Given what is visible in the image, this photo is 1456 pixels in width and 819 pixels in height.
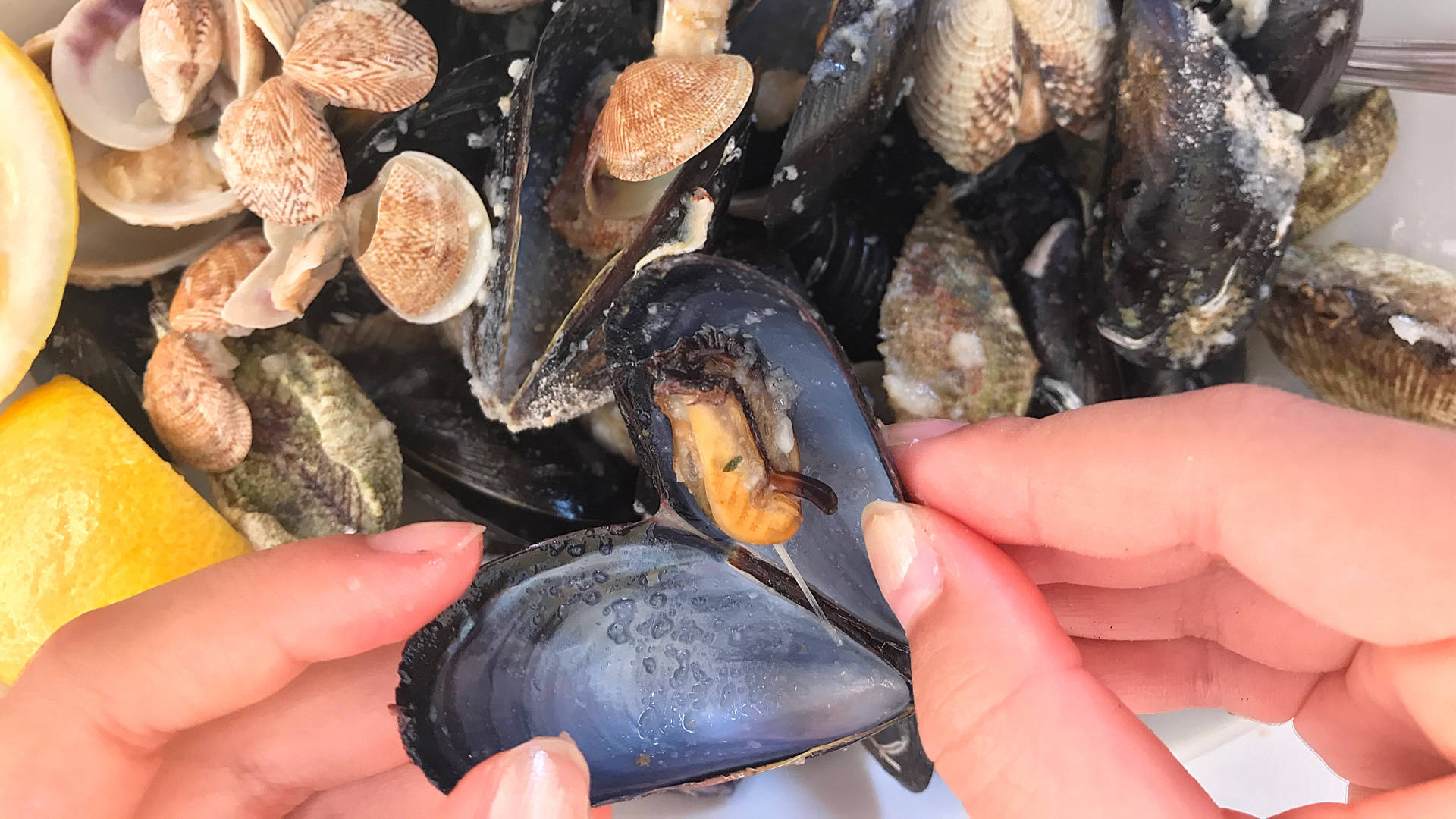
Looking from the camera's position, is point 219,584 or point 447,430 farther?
point 447,430

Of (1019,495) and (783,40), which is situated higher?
(783,40)

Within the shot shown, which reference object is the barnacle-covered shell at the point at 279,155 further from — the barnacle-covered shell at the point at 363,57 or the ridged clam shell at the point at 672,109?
the ridged clam shell at the point at 672,109

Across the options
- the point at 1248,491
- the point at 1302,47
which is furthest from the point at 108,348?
the point at 1302,47

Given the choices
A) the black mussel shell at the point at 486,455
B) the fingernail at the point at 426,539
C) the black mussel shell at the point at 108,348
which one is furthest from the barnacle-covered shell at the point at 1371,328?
the black mussel shell at the point at 108,348

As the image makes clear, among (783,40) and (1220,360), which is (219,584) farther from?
(1220,360)

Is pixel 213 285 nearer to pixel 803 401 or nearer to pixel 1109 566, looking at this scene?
pixel 803 401

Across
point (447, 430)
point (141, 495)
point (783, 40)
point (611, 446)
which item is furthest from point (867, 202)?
point (141, 495)

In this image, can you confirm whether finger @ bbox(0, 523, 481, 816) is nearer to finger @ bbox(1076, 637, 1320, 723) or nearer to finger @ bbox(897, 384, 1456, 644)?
finger @ bbox(897, 384, 1456, 644)
